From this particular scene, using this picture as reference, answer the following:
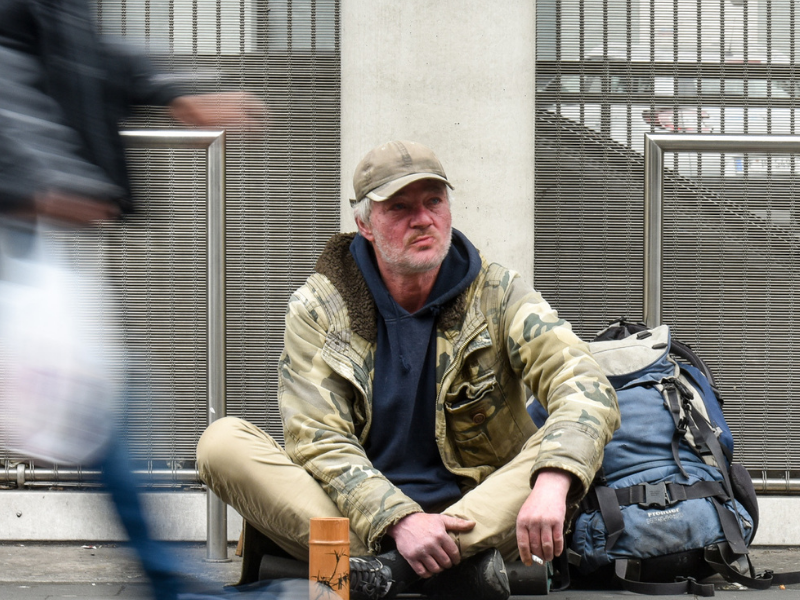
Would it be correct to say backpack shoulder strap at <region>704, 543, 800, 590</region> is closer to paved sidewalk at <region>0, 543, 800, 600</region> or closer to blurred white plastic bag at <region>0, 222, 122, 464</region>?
paved sidewalk at <region>0, 543, 800, 600</region>

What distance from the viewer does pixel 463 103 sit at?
14.0ft

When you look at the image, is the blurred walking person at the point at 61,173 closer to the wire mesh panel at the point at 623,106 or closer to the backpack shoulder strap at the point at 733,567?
the backpack shoulder strap at the point at 733,567

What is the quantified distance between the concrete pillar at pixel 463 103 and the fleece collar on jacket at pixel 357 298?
828 millimetres

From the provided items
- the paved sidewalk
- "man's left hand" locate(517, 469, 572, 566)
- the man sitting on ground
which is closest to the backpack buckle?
the paved sidewalk

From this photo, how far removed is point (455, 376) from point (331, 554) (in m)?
1.04

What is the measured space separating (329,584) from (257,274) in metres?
2.68

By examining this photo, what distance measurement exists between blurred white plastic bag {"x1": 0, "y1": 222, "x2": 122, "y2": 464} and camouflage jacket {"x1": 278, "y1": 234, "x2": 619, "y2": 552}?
46.1 inches

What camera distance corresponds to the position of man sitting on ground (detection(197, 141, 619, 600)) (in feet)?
9.96

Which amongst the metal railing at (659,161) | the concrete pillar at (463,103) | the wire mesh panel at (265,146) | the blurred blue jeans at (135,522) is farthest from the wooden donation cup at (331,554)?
the wire mesh panel at (265,146)

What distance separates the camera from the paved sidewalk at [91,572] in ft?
11.6

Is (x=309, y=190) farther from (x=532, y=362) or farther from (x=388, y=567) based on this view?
(x=388, y=567)

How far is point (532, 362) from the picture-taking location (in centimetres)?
319

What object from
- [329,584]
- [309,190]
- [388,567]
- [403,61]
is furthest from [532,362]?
[309,190]

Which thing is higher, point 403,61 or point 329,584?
point 403,61
